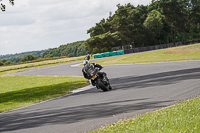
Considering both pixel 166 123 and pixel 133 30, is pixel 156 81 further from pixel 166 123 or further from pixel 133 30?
pixel 133 30

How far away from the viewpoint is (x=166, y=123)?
5.65 m

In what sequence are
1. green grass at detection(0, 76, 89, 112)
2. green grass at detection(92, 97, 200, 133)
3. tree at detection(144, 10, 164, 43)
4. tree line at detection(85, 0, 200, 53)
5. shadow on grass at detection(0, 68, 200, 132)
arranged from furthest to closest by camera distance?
tree at detection(144, 10, 164, 43)
tree line at detection(85, 0, 200, 53)
green grass at detection(0, 76, 89, 112)
shadow on grass at detection(0, 68, 200, 132)
green grass at detection(92, 97, 200, 133)

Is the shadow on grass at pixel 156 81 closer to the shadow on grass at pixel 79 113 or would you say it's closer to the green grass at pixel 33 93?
the green grass at pixel 33 93

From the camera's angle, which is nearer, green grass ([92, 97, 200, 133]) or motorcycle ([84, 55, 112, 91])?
green grass ([92, 97, 200, 133])

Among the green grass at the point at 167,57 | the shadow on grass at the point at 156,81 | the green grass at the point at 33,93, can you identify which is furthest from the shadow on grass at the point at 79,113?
the green grass at the point at 167,57

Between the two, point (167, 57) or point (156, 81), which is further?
point (167, 57)

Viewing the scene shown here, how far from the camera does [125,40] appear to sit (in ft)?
277

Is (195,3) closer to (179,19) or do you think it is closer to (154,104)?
(179,19)

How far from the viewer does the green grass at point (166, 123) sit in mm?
5215

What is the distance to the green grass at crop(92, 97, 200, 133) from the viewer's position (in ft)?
17.1

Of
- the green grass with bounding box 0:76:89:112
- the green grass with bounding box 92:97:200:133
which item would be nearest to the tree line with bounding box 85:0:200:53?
the green grass with bounding box 0:76:89:112

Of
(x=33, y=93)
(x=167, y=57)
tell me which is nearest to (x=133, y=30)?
(x=167, y=57)

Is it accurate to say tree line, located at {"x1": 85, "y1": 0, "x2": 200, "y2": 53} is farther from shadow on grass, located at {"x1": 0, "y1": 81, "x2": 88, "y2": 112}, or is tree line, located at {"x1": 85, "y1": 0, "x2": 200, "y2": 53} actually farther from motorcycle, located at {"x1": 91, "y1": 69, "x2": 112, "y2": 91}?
motorcycle, located at {"x1": 91, "y1": 69, "x2": 112, "y2": 91}

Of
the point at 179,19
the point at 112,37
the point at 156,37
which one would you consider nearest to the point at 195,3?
the point at 179,19
